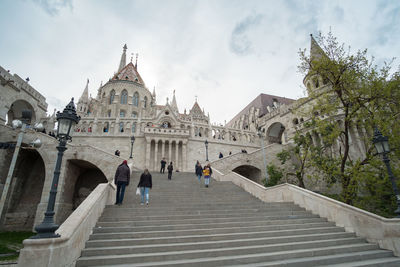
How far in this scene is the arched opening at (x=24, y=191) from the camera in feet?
53.2

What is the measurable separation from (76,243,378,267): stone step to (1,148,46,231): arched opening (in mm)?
17640

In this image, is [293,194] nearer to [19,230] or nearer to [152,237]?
[152,237]

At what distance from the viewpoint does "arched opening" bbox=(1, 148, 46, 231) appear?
53.2ft

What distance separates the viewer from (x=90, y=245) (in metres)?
4.48

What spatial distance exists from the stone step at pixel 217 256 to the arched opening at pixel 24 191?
1764 centimetres

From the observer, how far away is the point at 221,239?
5.13 m

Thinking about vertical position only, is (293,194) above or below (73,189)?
below

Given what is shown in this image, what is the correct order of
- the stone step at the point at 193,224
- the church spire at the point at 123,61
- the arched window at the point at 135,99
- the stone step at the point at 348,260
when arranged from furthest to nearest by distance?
the church spire at the point at 123,61
the arched window at the point at 135,99
the stone step at the point at 193,224
the stone step at the point at 348,260

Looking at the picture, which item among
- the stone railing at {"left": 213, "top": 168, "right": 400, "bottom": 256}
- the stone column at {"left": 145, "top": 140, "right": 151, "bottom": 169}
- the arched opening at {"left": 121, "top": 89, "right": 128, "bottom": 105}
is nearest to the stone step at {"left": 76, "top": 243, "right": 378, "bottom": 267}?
the stone railing at {"left": 213, "top": 168, "right": 400, "bottom": 256}

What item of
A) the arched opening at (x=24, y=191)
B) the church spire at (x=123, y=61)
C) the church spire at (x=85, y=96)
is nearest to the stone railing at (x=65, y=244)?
the arched opening at (x=24, y=191)

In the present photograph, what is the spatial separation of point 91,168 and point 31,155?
576 cm

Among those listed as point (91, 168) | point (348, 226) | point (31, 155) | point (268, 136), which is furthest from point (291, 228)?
point (268, 136)

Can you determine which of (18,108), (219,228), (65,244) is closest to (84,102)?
(18,108)

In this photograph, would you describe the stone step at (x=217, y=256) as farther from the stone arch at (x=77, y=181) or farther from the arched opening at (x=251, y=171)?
the arched opening at (x=251, y=171)
